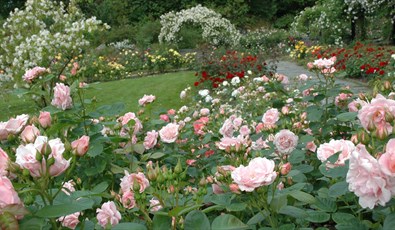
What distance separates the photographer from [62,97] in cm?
159

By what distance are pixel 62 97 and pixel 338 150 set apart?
0.88 m

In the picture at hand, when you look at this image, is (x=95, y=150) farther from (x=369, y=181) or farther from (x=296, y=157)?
(x=369, y=181)

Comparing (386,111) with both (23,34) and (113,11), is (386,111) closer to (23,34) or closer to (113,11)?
(23,34)

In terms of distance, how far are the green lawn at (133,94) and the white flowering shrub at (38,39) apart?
0.61m

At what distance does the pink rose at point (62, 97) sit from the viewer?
62.2 inches

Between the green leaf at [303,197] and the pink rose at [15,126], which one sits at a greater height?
the green leaf at [303,197]

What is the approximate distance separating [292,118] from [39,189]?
1257mm

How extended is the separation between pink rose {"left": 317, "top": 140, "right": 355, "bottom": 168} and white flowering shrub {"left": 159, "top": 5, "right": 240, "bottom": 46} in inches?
468

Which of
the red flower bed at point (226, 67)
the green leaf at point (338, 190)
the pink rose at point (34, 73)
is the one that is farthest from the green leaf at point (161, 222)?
the red flower bed at point (226, 67)

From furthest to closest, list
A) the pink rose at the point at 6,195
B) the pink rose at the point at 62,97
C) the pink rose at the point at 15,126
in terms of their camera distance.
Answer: the pink rose at the point at 62,97
the pink rose at the point at 15,126
the pink rose at the point at 6,195

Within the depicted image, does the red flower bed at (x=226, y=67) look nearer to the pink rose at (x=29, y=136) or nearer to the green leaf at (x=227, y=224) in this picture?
the pink rose at (x=29, y=136)

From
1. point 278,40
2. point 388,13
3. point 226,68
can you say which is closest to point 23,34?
point 226,68

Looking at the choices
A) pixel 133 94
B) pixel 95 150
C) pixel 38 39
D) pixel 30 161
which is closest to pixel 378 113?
pixel 30 161

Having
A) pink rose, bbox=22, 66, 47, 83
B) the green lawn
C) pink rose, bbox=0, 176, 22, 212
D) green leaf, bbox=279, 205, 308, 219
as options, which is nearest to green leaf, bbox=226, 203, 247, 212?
green leaf, bbox=279, 205, 308, 219
